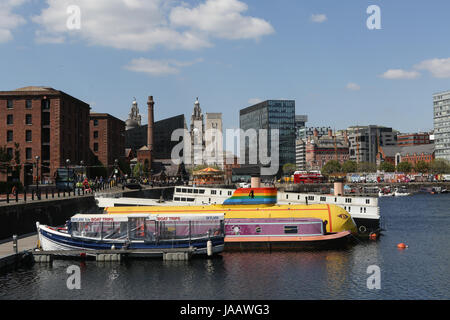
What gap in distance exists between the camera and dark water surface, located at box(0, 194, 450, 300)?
32.3 m

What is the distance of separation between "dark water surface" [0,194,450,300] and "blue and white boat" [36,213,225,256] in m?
1.88

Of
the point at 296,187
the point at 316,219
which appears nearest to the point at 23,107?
the point at 316,219

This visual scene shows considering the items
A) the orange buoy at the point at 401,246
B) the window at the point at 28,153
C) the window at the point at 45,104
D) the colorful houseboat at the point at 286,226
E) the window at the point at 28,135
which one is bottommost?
the orange buoy at the point at 401,246

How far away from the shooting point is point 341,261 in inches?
1684

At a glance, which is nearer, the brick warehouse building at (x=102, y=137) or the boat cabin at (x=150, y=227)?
the boat cabin at (x=150, y=227)

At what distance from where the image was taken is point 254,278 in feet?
119

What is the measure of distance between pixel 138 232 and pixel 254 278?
12.9 meters

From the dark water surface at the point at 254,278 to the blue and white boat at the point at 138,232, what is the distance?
6.17ft

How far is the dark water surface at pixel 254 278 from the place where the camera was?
1272 inches

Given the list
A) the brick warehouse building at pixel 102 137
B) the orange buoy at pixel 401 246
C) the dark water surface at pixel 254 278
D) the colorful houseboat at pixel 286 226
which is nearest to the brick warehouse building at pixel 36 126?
the brick warehouse building at pixel 102 137

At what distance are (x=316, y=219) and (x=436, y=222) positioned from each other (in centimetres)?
3893

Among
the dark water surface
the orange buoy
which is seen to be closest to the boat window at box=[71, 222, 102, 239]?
the dark water surface

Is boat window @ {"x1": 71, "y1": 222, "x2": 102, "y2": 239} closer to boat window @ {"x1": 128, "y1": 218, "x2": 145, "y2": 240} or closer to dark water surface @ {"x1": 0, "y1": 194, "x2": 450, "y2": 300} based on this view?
dark water surface @ {"x1": 0, "y1": 194, "x2": 450, "y2": 300}

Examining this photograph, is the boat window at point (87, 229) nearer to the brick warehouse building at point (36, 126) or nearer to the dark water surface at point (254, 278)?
the dark water surface at point (254, 278)
